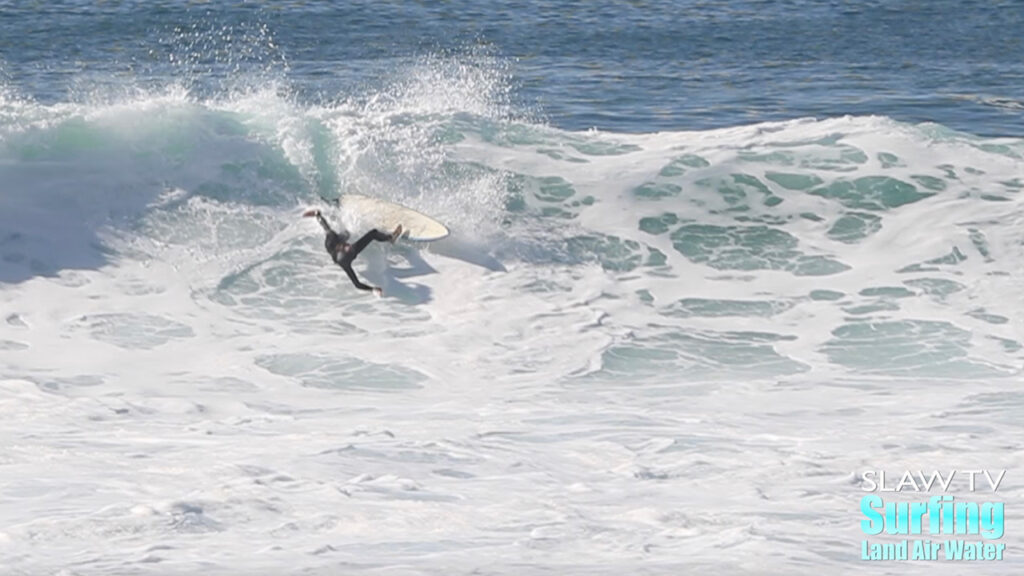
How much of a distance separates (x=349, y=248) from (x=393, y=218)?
0.85m

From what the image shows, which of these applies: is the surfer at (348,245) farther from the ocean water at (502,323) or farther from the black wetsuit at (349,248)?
the ocean water at (502,323)

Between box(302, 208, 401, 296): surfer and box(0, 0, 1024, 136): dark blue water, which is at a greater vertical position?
box(0, 0, 1024, 136): dark blue water

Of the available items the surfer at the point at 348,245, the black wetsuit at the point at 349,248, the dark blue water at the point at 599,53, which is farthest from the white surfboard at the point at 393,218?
the dark blue water at the point at 599,53

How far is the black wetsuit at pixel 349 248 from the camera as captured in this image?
1429 centimetres

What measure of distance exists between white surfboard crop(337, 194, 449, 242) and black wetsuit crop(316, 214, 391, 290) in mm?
391

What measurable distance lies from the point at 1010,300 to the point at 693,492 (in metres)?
6.61

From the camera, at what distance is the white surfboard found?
49.4 feet

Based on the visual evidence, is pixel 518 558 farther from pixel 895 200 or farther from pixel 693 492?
pixel 895 200

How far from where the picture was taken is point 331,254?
14664 mm

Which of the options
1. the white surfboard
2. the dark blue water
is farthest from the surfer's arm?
the dark blue water

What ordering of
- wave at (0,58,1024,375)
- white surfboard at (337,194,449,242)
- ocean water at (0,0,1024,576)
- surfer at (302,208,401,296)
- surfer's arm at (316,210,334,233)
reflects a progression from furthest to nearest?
white surfboard at (337,194,449,242)
surfer's arm at (316,210,334,233)
wave at (0,58,1024,375)
surfer at (302,208,401,296)
ocean water at (0,0,1024,576)

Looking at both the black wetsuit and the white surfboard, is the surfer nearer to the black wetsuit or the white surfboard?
the black wetsuit

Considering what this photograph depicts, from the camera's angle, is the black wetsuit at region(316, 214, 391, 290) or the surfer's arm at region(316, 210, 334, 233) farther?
the surfer's arm at region(316, 210, 334, 233)

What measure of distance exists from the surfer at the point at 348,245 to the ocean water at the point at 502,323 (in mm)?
183
